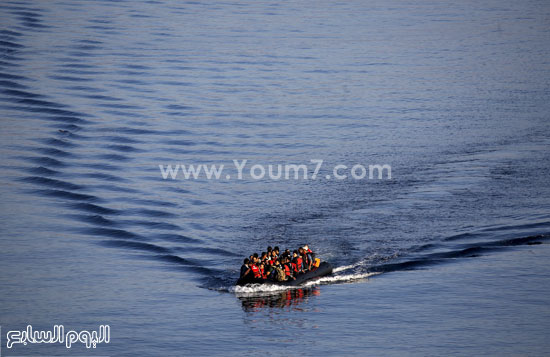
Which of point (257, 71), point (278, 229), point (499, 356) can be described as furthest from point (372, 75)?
point (499, 356)

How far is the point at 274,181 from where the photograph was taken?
57.3 m

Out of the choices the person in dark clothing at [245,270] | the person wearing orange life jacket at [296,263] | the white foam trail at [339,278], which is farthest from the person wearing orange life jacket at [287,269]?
the person in dark clothing at [245,270]

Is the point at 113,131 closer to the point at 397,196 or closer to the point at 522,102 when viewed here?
the point at 397,196

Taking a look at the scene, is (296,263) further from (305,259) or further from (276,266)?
(276,266)

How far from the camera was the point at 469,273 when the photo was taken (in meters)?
39.9

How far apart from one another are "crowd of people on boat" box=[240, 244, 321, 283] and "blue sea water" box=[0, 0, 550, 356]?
788 mm

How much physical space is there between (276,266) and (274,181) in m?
20.0

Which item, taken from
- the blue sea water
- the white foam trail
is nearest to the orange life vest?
the blue sea water

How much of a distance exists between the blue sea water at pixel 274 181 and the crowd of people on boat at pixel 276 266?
788 millimetres

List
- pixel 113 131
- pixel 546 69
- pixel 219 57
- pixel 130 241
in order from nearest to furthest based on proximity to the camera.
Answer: pixel 130 241, pixel 113 131, pixel 546 69, pixel 219 57

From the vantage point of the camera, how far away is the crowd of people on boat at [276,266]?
37.1 meters

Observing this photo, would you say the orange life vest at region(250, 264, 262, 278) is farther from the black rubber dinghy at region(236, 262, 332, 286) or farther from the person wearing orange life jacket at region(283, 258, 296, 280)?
the person wearing orange life jacket at region(283, 258, 296, 280)

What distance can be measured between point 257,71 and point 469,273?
51.7 meters

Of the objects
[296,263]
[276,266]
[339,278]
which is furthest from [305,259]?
[339,278]
